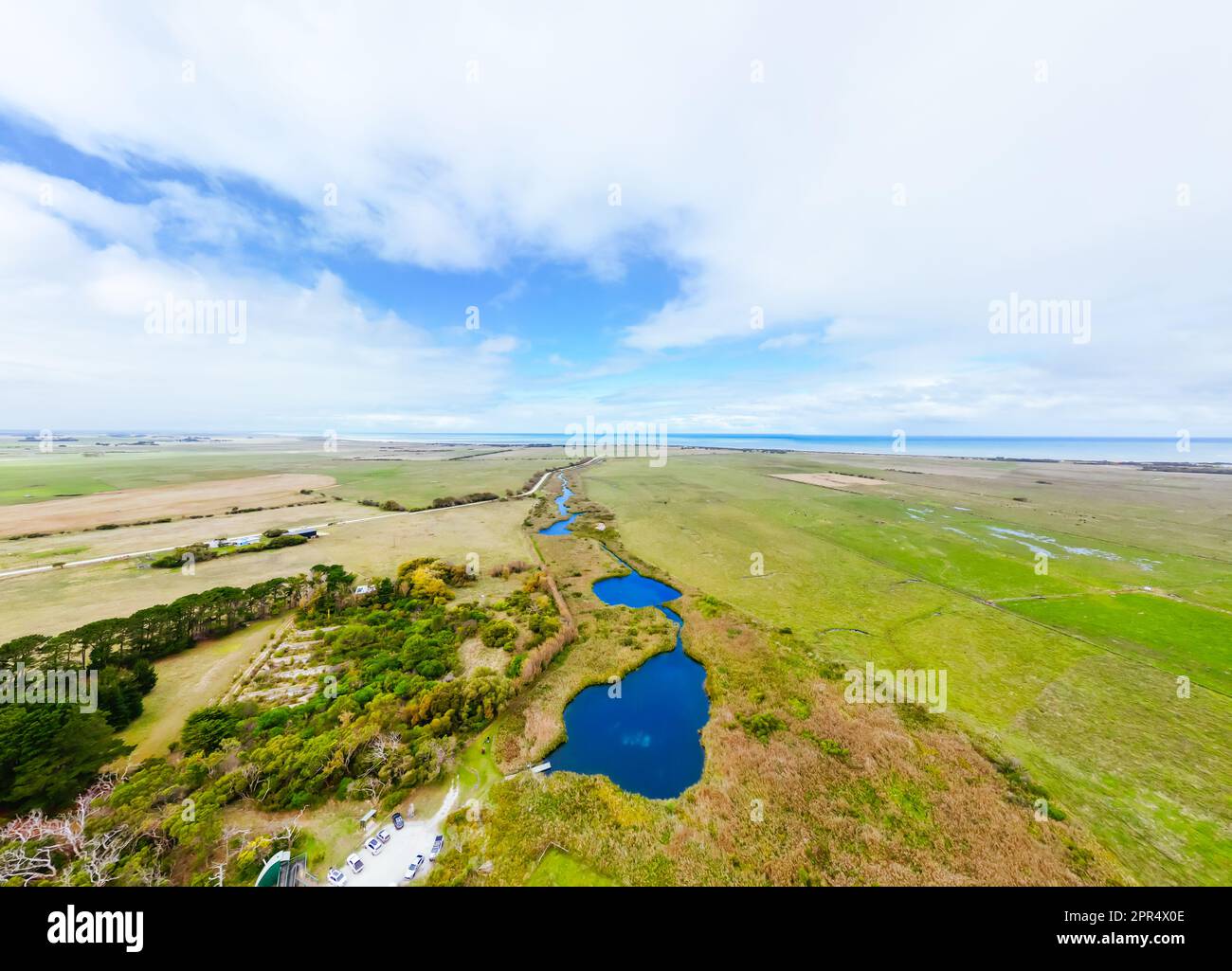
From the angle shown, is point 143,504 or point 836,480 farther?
point 836,480

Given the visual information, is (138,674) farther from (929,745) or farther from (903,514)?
(903,514)

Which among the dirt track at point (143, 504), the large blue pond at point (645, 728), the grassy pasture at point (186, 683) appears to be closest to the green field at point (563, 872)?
the large blue pond at point (645, 728)

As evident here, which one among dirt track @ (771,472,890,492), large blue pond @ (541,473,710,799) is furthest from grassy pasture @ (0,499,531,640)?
dirt track @ (771,472,890,492)

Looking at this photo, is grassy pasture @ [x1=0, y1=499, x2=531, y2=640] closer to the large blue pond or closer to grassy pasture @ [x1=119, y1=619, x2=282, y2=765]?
grassy pasture @ [x1=119, y1=619, x2=282, y2=765]

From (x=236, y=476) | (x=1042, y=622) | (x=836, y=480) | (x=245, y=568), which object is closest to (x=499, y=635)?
(x=245, y=568)

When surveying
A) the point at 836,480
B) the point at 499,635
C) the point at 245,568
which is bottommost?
the point at 499,635

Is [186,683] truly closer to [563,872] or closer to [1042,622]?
[563,872]

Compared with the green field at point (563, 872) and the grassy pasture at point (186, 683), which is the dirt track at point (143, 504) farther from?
the green field at point (563, 872)
